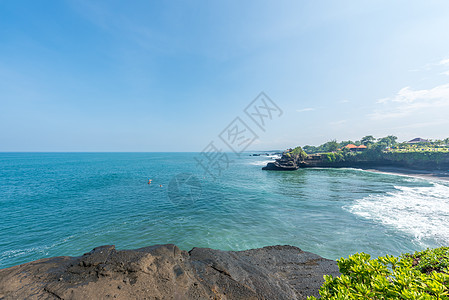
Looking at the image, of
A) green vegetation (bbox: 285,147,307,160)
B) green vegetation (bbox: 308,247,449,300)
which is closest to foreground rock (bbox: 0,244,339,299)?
green vegetation (bbox: 308,247,449,300)

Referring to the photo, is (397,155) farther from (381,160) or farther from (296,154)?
(296,154)

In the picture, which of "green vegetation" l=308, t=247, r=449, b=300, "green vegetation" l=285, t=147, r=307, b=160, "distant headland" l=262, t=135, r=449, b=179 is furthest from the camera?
"green vegetation" l=285, t=147, r=307, b=160

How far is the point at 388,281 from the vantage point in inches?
145

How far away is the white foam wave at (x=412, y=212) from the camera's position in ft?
43.1

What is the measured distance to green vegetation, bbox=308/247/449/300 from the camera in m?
2.90

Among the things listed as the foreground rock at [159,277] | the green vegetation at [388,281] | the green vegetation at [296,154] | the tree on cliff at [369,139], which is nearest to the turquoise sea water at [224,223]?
the foreground rock at [159,277]

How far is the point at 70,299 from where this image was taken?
15.2ft

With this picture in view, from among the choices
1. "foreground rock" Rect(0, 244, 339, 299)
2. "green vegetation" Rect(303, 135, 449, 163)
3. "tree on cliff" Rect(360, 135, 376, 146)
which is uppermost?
"tree on cliff" Rect(360, 135, 376, 146)

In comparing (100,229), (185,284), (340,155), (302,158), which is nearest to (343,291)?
(185,284)

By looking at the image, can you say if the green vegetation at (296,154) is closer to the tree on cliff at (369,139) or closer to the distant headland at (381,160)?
the distant headland at (381,160)

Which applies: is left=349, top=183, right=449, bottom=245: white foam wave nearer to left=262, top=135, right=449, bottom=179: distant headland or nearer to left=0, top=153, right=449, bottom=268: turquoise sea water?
left=0, top=153, right=449, bottom=268: turquoise sea water

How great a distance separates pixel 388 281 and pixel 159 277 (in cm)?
Answer: 673

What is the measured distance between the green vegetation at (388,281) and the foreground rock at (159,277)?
125 inches

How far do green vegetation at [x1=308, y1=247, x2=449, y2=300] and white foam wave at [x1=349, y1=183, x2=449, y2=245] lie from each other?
11.4 meters
